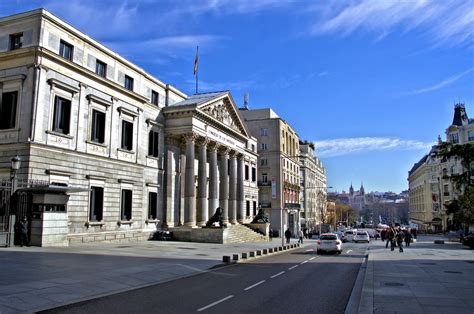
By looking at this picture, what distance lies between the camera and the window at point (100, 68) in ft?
108

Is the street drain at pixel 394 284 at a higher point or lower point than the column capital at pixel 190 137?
lower

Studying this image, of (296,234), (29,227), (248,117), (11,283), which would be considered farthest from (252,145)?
(11,283)

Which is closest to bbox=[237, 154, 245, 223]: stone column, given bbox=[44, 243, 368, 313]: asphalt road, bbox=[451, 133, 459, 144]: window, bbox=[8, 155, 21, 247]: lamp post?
bbox=[8, 155, 21, 247]: lamp post

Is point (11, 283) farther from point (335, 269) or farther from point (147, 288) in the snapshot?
point (335, 269)

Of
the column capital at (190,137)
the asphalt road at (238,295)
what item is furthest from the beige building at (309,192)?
the asphalt road at (238,295)

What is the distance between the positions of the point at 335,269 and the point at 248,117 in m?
63.6

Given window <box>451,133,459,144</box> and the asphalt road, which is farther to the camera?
window <box>451,133,459,144</box>

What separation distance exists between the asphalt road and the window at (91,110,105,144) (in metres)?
18.6

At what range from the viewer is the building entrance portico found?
41750mm

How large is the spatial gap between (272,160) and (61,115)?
5270 centimetres

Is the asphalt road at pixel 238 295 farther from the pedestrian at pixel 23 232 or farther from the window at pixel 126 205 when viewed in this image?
the window at pixel 126 205

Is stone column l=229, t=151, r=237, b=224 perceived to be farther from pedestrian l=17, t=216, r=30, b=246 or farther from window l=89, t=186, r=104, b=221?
pedestrian l=17, t=216, r=30, b=246

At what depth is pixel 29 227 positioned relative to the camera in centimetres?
2383

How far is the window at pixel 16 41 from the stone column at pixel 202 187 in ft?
67.6
